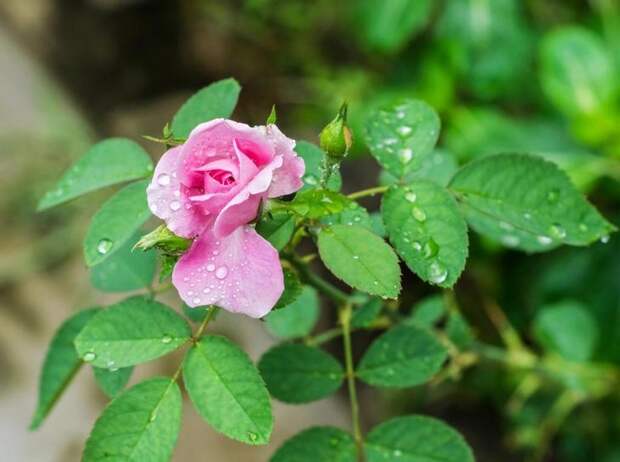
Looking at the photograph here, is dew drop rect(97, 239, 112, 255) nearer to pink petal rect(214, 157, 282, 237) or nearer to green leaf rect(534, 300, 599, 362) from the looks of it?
pink petal rect(214, 157, 282, 237)

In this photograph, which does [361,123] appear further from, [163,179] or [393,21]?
[163,179]

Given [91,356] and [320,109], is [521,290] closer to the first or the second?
[320,109]

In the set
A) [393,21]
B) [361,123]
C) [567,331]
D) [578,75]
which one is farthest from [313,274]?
[393,21]

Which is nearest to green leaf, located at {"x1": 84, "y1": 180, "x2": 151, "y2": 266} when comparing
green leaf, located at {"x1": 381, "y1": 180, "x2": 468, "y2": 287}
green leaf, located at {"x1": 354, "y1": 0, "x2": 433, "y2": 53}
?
green leaf, located at {"x1": 381, "y1": 180, "x2": 468, "y2": 287}

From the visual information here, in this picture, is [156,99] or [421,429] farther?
[156,99]

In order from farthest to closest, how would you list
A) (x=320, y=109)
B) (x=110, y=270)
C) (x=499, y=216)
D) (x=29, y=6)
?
(x=29, y=6)
(x=320, y=109)
(x=110, y=270)
(x=499, y=216)

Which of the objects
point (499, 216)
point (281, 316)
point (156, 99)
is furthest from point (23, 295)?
point (499, 216)
